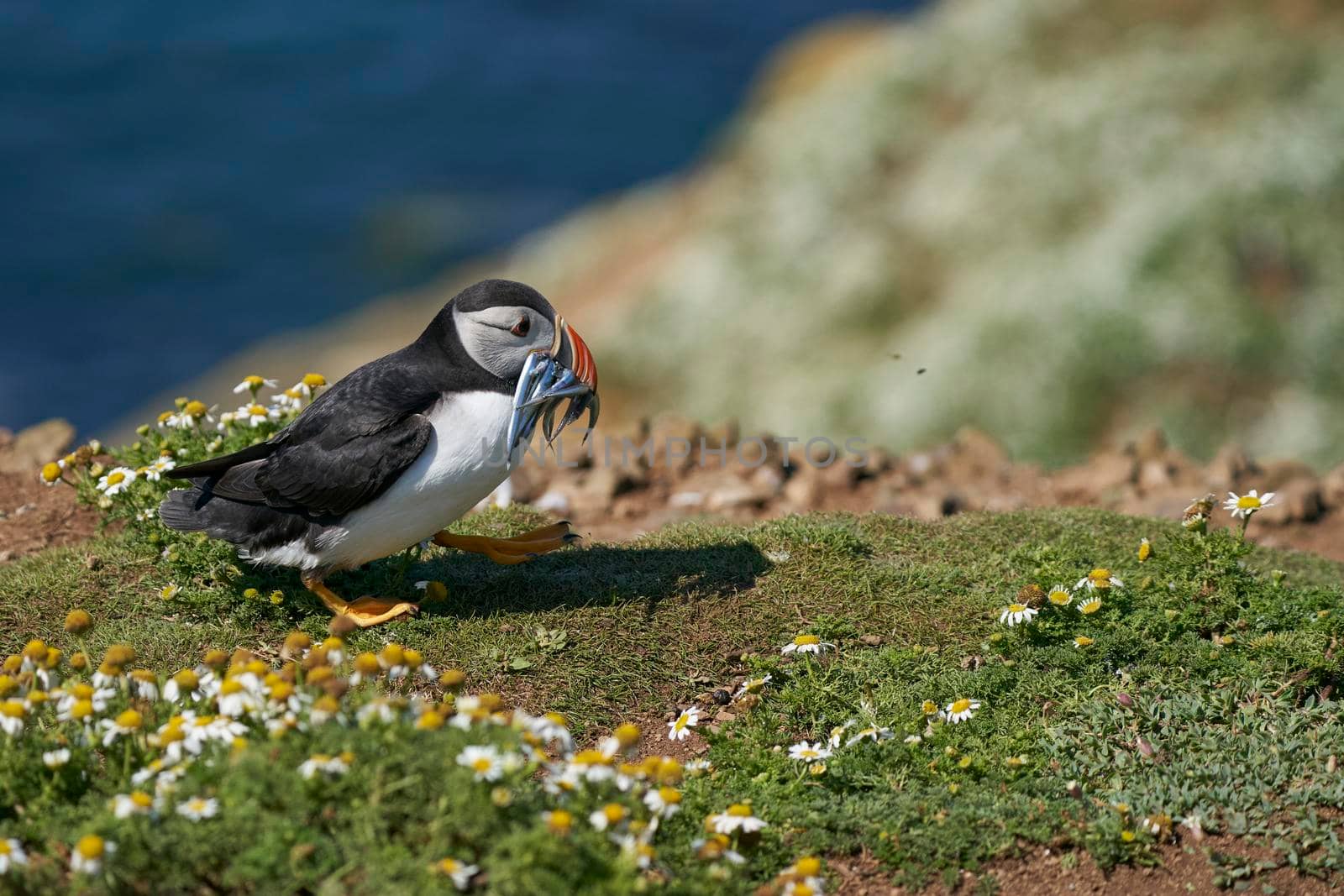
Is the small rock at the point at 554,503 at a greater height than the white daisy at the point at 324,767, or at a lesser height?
lesser

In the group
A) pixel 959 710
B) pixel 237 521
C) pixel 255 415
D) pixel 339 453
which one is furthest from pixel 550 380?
pixel 959 710

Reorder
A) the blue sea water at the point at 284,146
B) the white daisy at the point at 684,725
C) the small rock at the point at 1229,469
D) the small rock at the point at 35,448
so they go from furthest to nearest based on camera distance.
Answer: the blue sea water at the point at 284,146
the small rock at the point at 1229,469
the small rock at the point at 35,448
the white daisy at the point at 684,725

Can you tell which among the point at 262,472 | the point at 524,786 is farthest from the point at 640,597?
the point at 524,786

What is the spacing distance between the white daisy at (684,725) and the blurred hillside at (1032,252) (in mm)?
7077

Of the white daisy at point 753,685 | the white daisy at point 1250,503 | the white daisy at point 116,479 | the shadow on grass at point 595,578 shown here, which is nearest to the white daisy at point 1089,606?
the white daisy at point 1250,503

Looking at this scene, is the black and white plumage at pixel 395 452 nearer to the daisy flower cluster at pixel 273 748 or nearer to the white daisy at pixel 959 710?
the daisy flower cluster at pixel 273 748

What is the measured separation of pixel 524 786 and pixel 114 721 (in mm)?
1174

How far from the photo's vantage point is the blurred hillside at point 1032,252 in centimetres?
1184

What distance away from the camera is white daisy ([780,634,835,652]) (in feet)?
17.8

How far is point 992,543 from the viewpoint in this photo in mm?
6734

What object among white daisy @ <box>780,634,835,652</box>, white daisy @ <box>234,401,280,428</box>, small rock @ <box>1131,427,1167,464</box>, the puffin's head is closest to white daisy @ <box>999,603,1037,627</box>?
white daisy @ <box>780,634,835,652</box>

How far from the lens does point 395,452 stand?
5.25 meters

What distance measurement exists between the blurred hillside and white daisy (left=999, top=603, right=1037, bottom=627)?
6.27m

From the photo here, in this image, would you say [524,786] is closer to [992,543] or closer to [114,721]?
[114,721]
